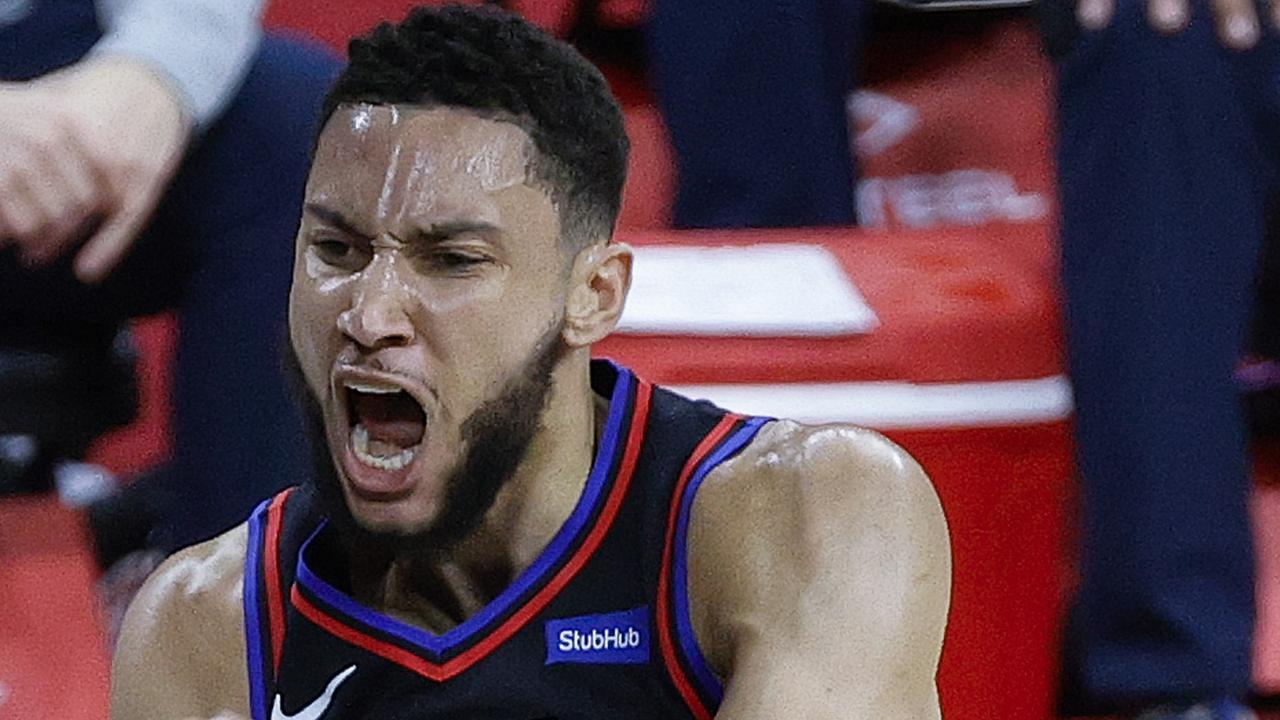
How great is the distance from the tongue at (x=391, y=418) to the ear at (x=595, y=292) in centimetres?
10

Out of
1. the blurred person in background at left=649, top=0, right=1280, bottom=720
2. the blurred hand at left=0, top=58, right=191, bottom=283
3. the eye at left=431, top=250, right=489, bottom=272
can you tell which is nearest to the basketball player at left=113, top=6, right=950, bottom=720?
the eye at left=431, top=250, right=489, bottom=272

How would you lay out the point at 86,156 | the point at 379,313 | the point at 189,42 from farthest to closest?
the point at 189,42, the point at 86,156, the point at 379,313

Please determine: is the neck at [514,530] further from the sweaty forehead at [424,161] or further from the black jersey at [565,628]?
the sweaty forehead at [424,161]

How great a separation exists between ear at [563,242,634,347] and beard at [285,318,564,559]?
0.04 feet

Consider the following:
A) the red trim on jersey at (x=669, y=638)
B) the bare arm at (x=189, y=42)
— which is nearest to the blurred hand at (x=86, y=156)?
the bare arm at (x=189, y=42)

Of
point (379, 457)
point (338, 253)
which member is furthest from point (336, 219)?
point (379, 457)

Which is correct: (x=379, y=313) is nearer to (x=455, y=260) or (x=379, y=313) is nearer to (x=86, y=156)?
(x=455, y=260)

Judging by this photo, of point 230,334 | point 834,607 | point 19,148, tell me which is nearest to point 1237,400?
point 834,607

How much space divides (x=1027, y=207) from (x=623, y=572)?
103 cm

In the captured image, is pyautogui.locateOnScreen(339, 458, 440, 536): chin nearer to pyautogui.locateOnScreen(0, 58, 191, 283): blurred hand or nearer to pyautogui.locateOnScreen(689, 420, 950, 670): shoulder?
pyautogui.locateOnScreen(689, 420, 950, 670): shoulder

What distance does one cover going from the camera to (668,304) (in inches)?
68.6

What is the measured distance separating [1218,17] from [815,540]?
0.65 meters

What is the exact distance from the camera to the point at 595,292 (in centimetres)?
129

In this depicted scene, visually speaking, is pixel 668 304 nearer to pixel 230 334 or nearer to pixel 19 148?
pixel 230 334
